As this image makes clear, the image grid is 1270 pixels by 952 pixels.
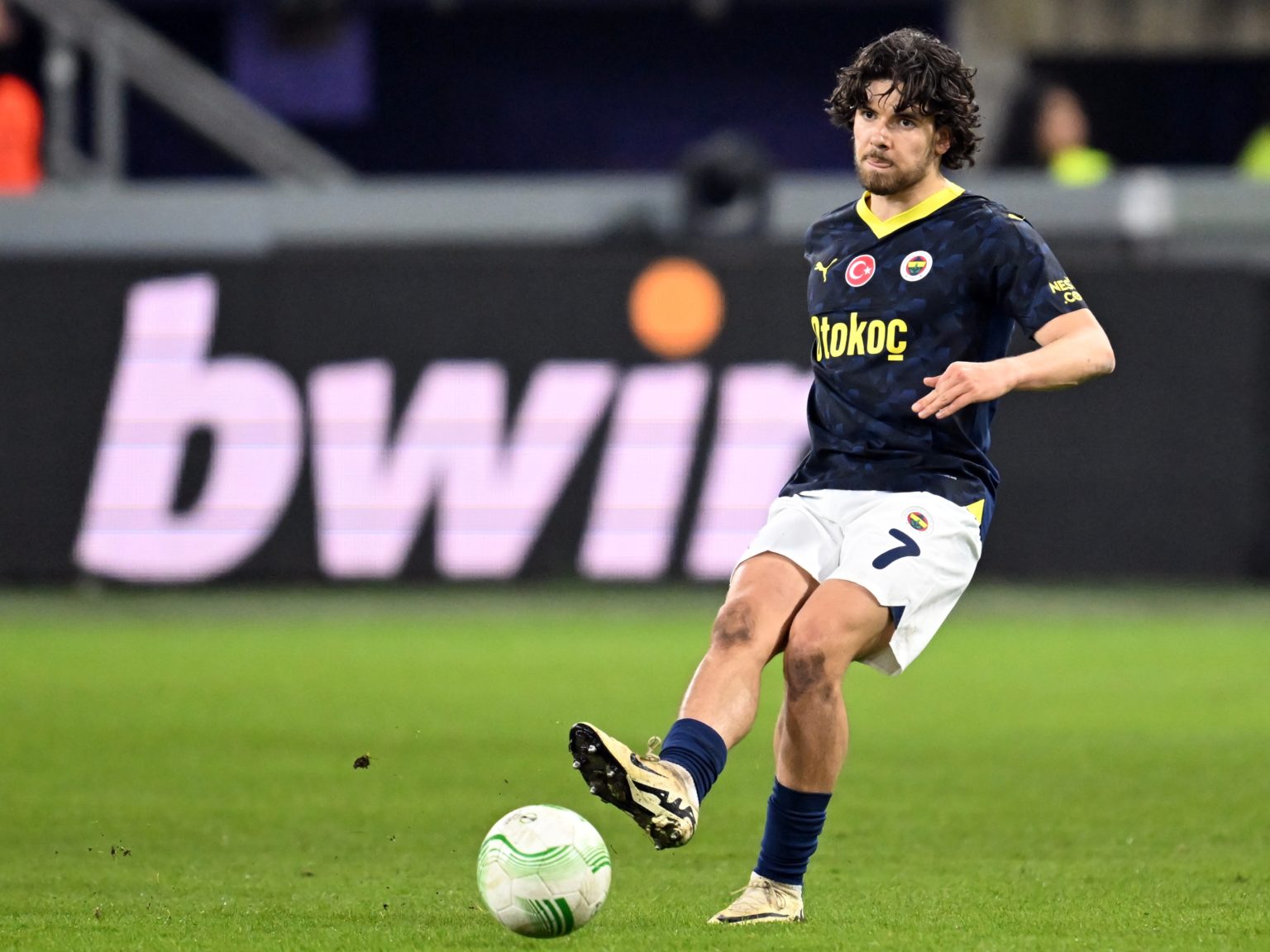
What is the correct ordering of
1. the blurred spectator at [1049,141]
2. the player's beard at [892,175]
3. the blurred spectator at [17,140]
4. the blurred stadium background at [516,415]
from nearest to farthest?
the player's beard at [892,175] < the blurred stadium background at [516,415] < the blurred spectator at [1049,141] < the blurred spectator at [17,140]

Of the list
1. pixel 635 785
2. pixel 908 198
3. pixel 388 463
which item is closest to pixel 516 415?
pixel 388 463

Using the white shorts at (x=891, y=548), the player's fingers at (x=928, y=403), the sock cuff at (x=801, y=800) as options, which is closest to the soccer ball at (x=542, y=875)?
the sock cuff at (x=801, y=800)

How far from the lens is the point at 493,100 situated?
952 inches

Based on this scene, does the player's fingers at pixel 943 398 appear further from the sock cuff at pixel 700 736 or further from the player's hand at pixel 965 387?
the sock cuff at pixel 700 736

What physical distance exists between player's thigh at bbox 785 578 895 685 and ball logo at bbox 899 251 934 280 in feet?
2.69

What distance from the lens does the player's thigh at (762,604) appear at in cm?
548

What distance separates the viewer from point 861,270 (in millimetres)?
5844

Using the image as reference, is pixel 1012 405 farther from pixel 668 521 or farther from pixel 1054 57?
pixel 1054 57

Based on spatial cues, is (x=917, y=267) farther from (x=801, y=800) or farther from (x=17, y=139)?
(x=17, y=139)

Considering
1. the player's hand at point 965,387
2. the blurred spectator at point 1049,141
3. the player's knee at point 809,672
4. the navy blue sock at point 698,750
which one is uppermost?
the player's hand at point 965,387

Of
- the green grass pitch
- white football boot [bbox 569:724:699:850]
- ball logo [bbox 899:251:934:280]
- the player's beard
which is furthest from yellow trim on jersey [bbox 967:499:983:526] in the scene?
white football boot [bbox 569:724:699:850]

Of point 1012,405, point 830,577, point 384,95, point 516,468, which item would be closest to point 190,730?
point 830,577

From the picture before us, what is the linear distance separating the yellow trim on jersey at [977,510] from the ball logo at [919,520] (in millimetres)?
168

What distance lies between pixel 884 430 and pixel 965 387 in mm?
441
